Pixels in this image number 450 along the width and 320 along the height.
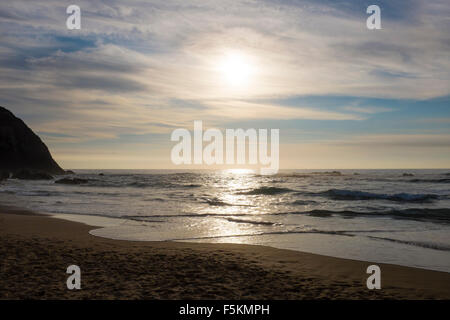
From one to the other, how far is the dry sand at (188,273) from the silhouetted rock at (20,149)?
88.9 m

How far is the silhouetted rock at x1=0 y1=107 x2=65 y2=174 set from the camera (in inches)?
3465

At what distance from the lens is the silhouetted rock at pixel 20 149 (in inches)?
3465

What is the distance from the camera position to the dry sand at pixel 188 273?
6883 millimetres

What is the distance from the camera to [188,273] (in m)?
8.36

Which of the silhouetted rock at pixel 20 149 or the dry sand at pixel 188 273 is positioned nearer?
the dry sand at pixel 188 273

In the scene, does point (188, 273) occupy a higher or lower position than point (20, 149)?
lower

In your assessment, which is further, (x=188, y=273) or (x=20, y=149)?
(x=20, y=149)

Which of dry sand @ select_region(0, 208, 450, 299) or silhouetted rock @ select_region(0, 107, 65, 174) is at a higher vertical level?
silhouetted rock @ select_region(0, 107, 65, 174)

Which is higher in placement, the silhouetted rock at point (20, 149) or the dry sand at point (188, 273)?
the silhouetted rock at point (20, 149)

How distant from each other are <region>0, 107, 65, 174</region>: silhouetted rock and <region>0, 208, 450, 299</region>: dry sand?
292 feet

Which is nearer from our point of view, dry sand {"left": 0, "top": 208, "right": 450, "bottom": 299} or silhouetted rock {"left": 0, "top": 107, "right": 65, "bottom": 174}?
dry sand {"left": 0, "top": 208, "right": 450, "bottom": 299}

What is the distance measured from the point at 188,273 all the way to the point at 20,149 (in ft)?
327
